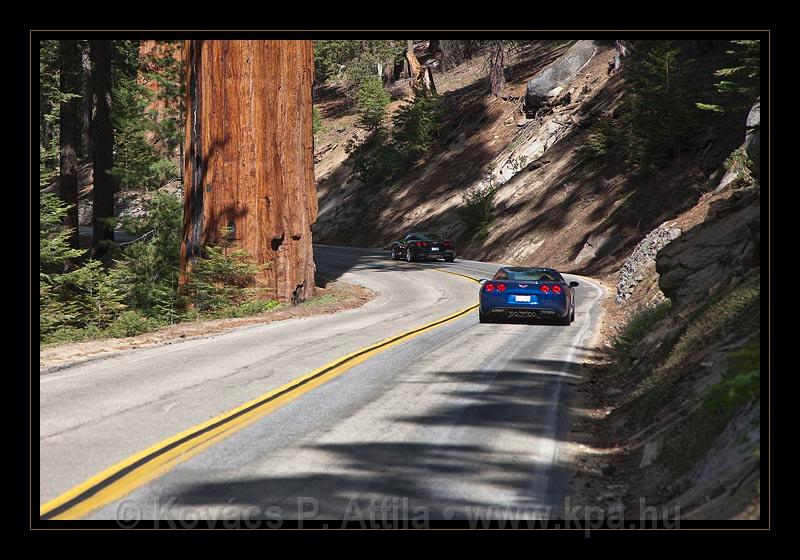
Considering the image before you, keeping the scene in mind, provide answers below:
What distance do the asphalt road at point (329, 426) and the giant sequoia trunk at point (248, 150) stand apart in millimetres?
7865

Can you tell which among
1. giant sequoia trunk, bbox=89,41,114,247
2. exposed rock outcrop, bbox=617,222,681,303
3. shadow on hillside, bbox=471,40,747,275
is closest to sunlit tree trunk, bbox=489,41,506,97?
shadow on hillside, bbox=471,40,747,275

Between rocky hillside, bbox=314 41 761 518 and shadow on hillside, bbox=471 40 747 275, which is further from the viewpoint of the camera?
shadow on hillside, bbox=471 40 747 275

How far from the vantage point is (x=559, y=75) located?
5316cm

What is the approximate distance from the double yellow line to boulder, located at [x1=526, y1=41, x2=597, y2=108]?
145ft

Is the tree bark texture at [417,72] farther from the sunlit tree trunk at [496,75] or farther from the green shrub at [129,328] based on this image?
the green shrub at [129,328]

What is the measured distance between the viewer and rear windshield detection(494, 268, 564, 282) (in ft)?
62.7

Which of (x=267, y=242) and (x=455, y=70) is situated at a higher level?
(x=455, y=70)

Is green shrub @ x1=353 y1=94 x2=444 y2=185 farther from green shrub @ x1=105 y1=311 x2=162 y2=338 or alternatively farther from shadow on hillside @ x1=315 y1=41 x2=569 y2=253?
green shrub @ x1=105 y1=311 x2=162 y2=338

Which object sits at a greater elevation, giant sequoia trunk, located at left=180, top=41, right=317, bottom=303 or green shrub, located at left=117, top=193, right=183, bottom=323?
giant sequoia trunk, located at left=180, top=41, right=317, bottom=303

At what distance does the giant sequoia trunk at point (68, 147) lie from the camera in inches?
1187

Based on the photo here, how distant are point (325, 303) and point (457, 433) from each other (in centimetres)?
1698

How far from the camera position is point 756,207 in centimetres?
1404

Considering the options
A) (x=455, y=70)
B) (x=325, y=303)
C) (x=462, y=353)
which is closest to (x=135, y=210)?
(x=455, y=70)
